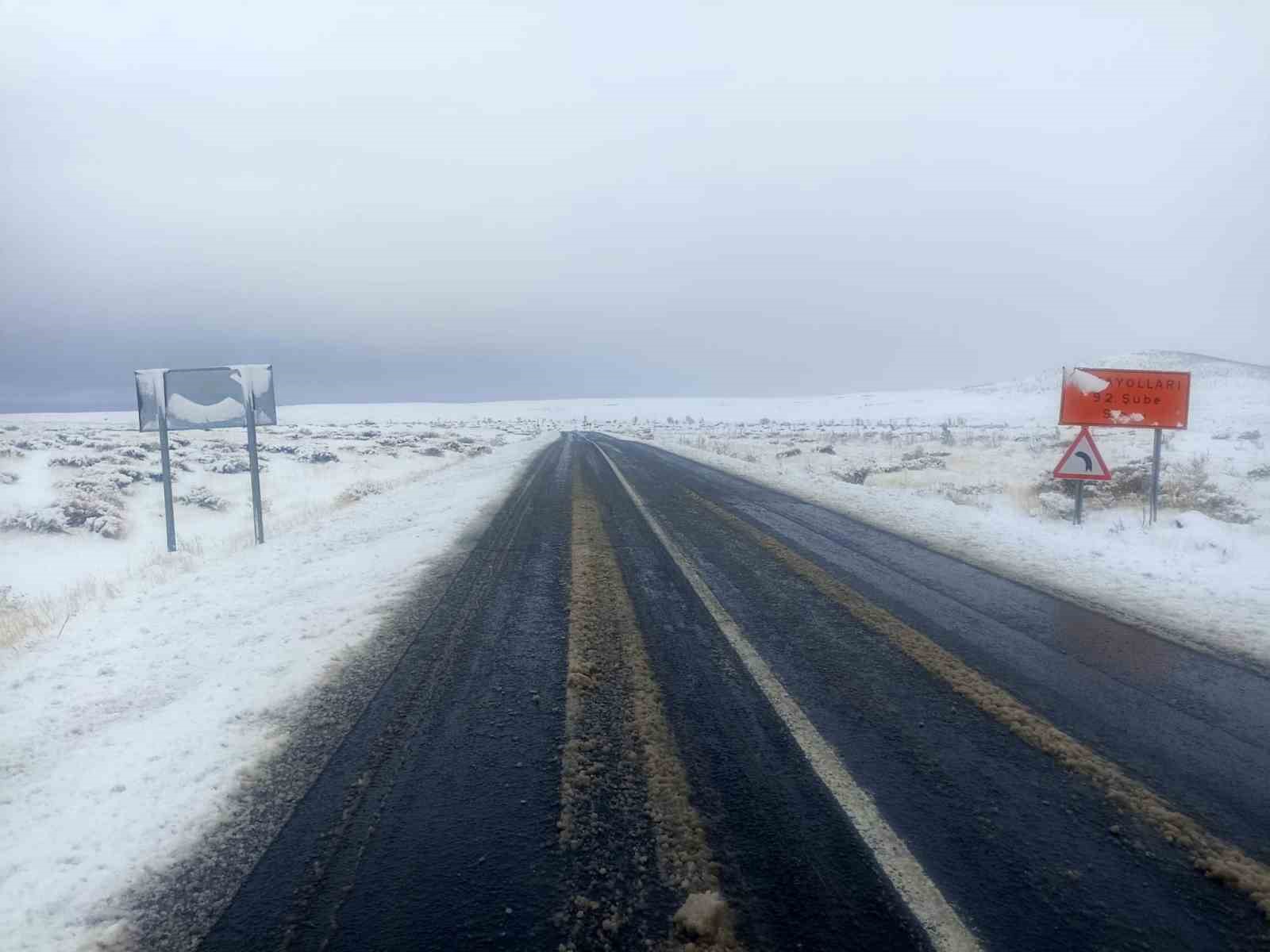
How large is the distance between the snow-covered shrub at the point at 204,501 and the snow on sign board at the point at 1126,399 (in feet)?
65.3

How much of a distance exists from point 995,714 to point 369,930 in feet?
12.3

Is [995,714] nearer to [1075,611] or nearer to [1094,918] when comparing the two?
[1094,918]

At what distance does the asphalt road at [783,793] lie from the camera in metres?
2.76

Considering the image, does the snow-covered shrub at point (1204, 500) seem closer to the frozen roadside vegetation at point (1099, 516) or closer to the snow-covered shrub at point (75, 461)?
the frozen roadside vegetation at point (1099, 516)

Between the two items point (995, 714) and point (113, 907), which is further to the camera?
point (995, 714)

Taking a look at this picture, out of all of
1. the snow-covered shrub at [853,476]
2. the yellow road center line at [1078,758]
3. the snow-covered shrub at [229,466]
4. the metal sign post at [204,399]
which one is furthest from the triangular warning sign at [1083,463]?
the snow-covered shrub at [229,466]

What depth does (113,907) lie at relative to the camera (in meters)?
2.96

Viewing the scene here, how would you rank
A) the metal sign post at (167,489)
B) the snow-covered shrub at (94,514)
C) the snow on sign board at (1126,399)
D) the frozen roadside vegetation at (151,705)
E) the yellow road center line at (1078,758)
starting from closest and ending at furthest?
1. the yellow road center line at (1078,758)
2. the frozen roadside vegetation at (151,705)
3. the snow on sign board at (1126,399)
4. the metal sign post at (167,489)
5. the snow-covered shrub at (94,514)

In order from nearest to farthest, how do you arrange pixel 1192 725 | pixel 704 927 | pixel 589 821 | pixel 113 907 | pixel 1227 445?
pixel 704 927 → pixel 113 907 → pixel 589 821 → pixel 1192 725 → pixel 1227 445

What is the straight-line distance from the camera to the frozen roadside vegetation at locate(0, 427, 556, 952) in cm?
322

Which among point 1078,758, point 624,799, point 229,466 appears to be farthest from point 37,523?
point 1078,758

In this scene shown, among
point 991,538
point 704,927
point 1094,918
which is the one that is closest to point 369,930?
point 704,927

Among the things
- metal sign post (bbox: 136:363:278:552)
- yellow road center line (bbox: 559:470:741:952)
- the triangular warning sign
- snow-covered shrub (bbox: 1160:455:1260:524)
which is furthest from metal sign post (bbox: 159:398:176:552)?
snow-covered shrub (bbox: 1160:455:1260:524)

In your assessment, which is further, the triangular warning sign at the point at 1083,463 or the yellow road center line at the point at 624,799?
the triangular warning sign at the point at 1083,463
